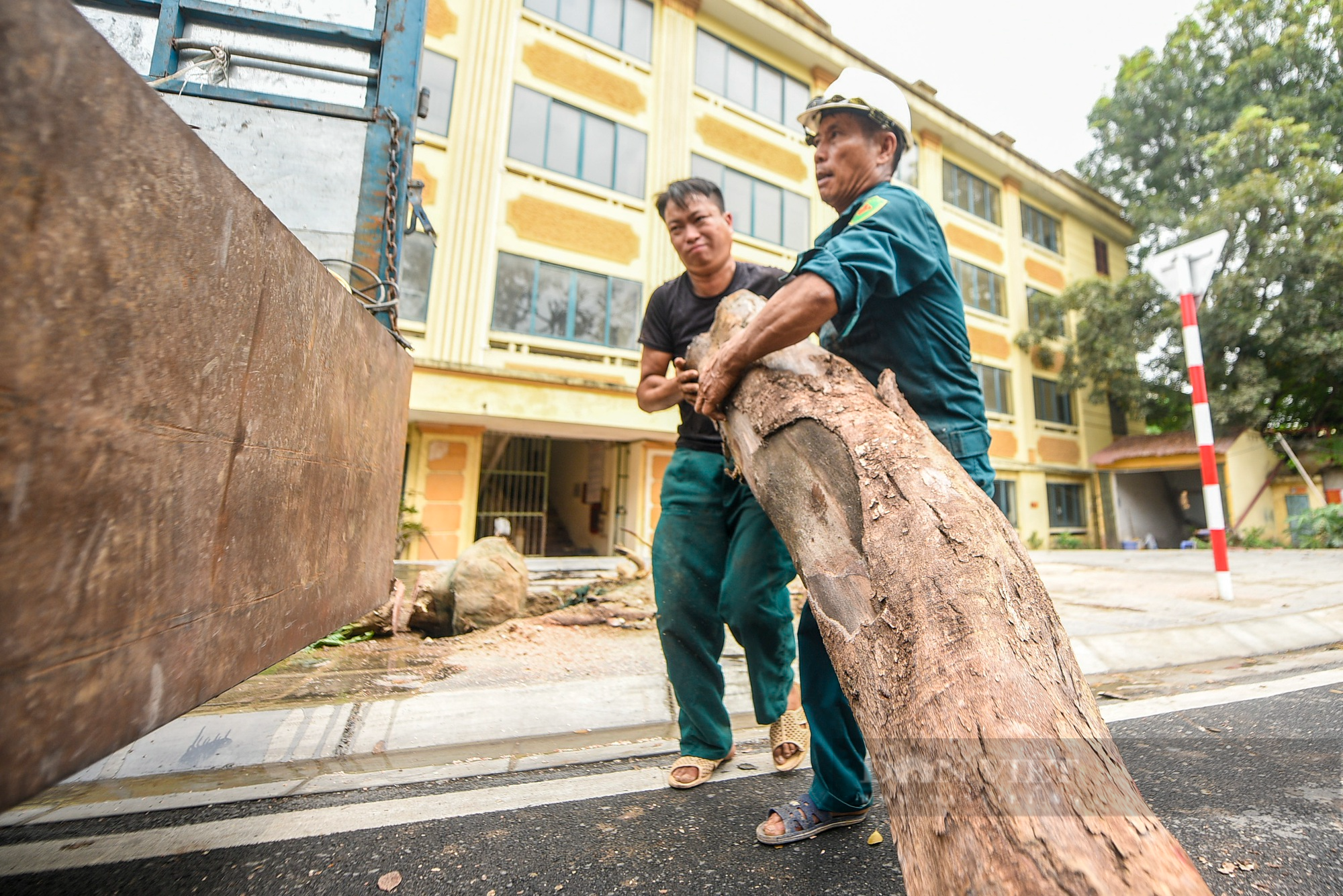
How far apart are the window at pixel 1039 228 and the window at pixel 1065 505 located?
291 inches

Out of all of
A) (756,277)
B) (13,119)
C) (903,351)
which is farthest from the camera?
(756,277)

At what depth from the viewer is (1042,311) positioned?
17891 mm

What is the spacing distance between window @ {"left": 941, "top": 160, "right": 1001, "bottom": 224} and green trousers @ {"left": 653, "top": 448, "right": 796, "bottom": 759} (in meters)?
17.4

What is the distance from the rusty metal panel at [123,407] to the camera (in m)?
0.60

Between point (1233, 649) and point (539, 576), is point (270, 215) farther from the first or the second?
point (539, 576)

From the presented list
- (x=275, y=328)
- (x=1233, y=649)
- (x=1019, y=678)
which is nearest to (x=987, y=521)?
(x=1019, y=678)

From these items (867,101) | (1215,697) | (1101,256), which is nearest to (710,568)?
(867,101)

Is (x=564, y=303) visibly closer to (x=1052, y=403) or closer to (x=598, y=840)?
(x=598, y=840)

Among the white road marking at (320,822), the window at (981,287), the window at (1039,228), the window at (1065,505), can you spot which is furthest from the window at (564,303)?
the window at (1039,228)

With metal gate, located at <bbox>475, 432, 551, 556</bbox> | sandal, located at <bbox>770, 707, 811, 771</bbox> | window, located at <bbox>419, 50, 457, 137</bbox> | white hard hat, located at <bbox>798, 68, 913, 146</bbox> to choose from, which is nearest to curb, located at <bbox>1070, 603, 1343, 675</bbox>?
sandal, located at <bbox>770, 707, 811, 771</bbox>

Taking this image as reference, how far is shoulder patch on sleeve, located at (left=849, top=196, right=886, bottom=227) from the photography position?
5.04 feet

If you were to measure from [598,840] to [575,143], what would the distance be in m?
11.6

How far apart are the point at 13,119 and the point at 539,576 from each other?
5.82 metres

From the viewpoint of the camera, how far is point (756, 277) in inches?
94.4
